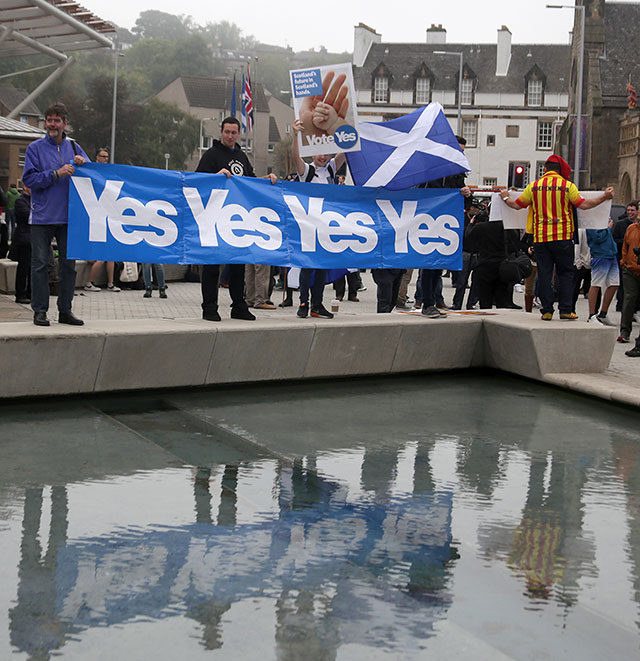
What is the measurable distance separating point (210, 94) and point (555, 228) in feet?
370

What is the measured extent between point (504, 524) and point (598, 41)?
200ft

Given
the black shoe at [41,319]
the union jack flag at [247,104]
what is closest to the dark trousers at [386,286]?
the black shoe at [41,319]

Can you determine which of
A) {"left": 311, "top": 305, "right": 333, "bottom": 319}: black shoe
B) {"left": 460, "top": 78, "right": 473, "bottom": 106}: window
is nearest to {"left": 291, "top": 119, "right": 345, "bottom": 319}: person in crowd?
{"left": 311, "top": 305, "right": 333, "bottom": 319}: black shoe

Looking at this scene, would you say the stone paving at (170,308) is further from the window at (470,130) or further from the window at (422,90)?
the window at (422,90)

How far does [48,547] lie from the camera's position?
4469 millimetres

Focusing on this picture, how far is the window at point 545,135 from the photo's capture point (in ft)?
286

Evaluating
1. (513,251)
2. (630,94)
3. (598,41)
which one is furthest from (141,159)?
(513,251)

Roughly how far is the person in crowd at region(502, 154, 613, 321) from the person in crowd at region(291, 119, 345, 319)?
208 cm

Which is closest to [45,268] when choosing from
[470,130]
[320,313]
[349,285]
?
[320,313]

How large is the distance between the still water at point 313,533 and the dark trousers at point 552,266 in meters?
2.46

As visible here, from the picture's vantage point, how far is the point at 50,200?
863 cm

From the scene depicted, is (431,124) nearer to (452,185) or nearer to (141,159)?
(452,185)

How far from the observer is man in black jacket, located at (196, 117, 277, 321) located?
945 centimetres

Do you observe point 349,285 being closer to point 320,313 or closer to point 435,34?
point 320,313
